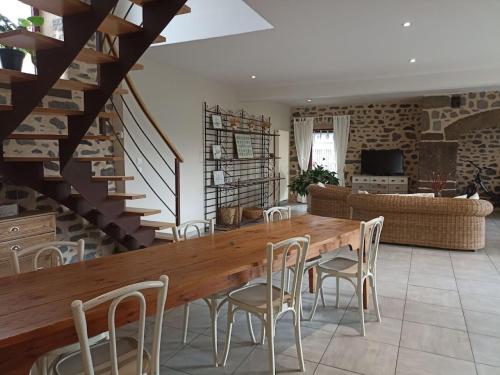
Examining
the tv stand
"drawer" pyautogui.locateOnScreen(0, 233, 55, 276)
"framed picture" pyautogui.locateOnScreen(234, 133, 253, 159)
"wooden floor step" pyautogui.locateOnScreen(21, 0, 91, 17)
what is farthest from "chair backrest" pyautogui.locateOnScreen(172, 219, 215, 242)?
the tv stand

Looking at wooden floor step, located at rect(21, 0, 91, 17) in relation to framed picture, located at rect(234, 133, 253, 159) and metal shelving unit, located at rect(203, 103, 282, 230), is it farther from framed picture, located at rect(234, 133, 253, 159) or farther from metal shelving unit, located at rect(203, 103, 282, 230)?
framed picture, located at rect(234, 133, 253, 159)

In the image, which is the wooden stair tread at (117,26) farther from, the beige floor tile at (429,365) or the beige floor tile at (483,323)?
the beige floor tile at (483,323)

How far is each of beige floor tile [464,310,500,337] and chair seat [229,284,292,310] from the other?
5.31ft

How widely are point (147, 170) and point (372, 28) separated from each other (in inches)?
133

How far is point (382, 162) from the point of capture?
29.3 ft

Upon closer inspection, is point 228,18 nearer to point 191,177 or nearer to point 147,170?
point 147,170

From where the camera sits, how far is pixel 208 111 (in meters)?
6.46

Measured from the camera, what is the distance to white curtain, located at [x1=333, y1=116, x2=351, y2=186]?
9.41 meters

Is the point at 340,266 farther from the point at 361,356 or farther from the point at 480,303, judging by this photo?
the point at 480,303

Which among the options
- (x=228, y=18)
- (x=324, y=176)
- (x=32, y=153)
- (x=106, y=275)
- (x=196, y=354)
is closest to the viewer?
(x=106, y=275)

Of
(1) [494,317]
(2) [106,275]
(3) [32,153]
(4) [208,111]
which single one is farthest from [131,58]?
(4) [208,111]

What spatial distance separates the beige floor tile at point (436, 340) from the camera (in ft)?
8.02

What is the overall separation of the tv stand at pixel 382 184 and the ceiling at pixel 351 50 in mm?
3026

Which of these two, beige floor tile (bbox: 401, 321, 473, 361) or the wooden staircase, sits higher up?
the wooden staircase
